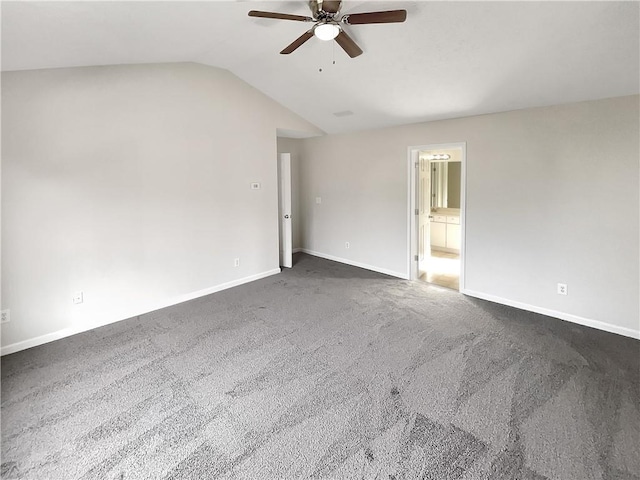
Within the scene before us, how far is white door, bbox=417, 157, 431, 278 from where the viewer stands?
514cm

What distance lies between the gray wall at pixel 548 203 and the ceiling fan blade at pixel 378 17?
2.36 metres

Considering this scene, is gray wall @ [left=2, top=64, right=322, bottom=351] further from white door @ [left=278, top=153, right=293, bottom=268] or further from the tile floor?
the tile floor

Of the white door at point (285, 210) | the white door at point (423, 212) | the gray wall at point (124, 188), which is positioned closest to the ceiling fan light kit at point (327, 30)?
the gray wall at point (124, 188)

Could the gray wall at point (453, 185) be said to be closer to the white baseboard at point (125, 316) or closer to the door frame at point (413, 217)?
the door frame at point (413, 217)

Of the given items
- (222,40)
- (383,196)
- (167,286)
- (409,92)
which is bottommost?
(167,286)

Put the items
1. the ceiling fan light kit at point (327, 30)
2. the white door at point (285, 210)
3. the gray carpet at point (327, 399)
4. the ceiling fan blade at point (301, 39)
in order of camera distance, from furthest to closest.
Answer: the white door at point (285, 210), the ceiling fan blade at point (301, 39), the ceiling fan light kit at point (327, 30), the gray carpet at point (327, 399)

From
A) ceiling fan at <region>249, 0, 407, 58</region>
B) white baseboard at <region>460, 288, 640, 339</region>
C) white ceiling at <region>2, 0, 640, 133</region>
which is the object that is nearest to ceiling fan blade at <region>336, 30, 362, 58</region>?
ceiling fan at <region>249, 0, 407, 58</region>

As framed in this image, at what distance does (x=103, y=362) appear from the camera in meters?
2.96

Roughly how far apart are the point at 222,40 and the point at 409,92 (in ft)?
6.91

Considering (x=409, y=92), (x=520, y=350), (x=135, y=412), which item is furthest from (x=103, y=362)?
(x=409, y=92)

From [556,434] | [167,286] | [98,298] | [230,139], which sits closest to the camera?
[556,434]

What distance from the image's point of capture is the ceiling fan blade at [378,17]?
6.98ft

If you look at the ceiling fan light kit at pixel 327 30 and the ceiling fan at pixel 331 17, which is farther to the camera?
the ceiling fan light kit at pixel 327 30

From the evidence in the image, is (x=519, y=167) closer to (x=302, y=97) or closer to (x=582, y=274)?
(x=582, y=274)
